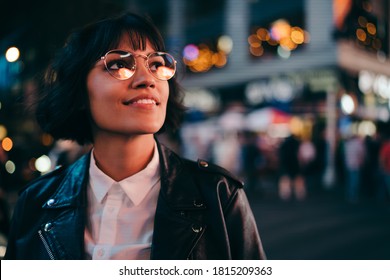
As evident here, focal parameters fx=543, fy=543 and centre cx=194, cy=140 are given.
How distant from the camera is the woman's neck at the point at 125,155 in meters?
1.58

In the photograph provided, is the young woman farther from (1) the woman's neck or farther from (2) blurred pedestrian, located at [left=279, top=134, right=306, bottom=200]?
(2) blurred pedestrian, located at [left=279, top=134, right=306, bottom=200]

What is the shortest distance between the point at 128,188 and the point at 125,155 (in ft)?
0.33

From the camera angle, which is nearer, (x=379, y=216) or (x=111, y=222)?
Answer: (x=111, y=222)

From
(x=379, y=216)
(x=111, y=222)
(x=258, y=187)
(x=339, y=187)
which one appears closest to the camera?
(x=111, y=222)

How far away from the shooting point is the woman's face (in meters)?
1.51

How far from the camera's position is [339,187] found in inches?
548

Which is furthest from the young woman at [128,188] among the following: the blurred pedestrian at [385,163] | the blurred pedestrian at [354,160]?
the blurred pedestrian at [354,160]

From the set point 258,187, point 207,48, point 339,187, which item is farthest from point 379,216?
point 207,48

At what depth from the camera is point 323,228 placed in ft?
24.0

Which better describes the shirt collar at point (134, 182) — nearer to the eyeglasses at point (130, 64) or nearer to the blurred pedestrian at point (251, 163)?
the eyeglasses at point (130, 64)

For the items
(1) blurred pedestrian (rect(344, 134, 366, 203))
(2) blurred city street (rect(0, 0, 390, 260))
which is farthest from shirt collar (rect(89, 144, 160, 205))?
(1) blurred pedestrian (rect(344, 134, 366, 203))

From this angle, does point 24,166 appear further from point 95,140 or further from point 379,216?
point 95,140

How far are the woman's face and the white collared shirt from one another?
0.14 m

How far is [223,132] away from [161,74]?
14787 millimetres
